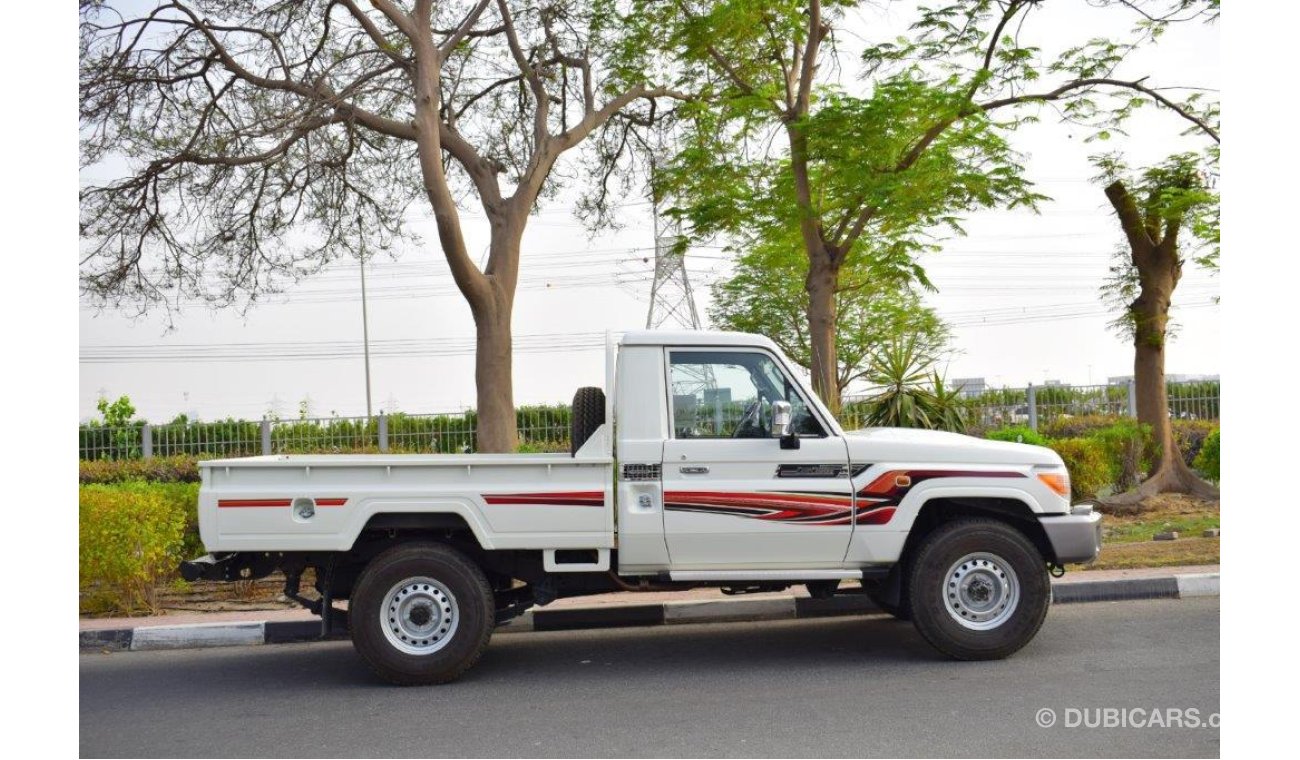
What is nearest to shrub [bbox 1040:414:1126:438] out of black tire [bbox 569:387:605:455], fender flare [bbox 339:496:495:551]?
black tire [bbox 569:387:605:455]

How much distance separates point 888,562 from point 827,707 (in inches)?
52.5

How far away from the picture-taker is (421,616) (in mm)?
7172

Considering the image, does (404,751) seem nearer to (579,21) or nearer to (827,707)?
(827,707)

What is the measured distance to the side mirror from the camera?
690cm

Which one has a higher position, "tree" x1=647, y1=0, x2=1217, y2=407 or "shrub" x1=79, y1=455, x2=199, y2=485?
"tree" x1=647, y1=0, x2=1217, y2=407

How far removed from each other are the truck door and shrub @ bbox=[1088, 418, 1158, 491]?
953 centimetres

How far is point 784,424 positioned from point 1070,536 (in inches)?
82.8

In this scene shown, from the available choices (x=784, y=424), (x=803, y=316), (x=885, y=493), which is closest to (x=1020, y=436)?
(x=885, y=493)

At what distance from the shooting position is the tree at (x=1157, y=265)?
15250 mm

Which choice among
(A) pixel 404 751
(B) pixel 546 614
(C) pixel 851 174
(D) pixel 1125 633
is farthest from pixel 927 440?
(C) pixel 851 174

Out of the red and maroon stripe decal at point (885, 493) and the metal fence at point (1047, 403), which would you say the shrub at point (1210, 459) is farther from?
the red and maroon stripe decal at point (885, 493)

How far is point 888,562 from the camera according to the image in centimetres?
738

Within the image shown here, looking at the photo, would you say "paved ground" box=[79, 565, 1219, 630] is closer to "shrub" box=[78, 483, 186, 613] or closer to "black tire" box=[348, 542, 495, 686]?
"shrub" box=[78, 483, 186, 613]

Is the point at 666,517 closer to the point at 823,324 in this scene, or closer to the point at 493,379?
the point at 823,324
